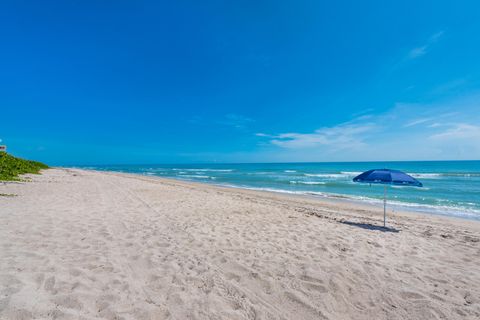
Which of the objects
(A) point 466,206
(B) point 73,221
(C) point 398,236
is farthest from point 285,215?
(A) point 466,206

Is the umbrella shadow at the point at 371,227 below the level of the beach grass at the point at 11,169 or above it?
below

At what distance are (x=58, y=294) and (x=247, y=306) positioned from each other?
96.4 inches

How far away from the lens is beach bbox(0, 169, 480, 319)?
2984 mm

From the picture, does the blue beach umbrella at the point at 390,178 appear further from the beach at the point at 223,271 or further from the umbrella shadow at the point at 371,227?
the beach at the point at 223,271

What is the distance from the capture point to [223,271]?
3.96m

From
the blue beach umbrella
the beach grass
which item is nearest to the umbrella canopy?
the blue beach umbrella

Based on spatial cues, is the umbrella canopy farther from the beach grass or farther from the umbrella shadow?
Answer: the beach grass

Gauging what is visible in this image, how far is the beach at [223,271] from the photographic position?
298 centimetres

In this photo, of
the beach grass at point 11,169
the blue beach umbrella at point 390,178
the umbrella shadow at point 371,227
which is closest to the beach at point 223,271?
the umbrella shadow at point 371,227

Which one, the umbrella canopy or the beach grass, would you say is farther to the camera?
the beach grass

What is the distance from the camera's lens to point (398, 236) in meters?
6.64

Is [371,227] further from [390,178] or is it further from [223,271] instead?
[223,271]

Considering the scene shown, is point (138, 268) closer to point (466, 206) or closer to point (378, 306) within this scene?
point (378, 306)

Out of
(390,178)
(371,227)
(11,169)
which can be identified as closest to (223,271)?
(371,227)
